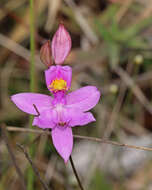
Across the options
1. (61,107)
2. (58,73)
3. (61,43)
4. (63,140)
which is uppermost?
(61,43)

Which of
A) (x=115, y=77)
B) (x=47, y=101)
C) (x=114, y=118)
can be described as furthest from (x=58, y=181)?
(x=47, y=101)

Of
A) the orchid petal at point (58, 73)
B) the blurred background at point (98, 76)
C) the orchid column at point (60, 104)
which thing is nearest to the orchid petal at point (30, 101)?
the orchid column at point (60, 104)

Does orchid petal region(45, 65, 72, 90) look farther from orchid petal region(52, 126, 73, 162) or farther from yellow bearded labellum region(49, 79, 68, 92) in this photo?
orchid petal region(52, 126, 73, 162)

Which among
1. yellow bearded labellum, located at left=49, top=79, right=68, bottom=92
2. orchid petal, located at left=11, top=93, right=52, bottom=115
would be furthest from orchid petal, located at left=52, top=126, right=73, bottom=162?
yellow bearded labellum, located at left=49, top=79, right=68, bottom=92

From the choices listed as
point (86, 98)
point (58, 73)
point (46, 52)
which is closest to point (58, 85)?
point (58, 73)

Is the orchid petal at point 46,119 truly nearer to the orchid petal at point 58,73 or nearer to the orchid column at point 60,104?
the orchid column at point 60,104

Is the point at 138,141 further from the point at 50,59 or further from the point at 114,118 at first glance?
the point at 50,59

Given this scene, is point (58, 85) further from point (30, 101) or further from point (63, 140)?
point (63, 140)
